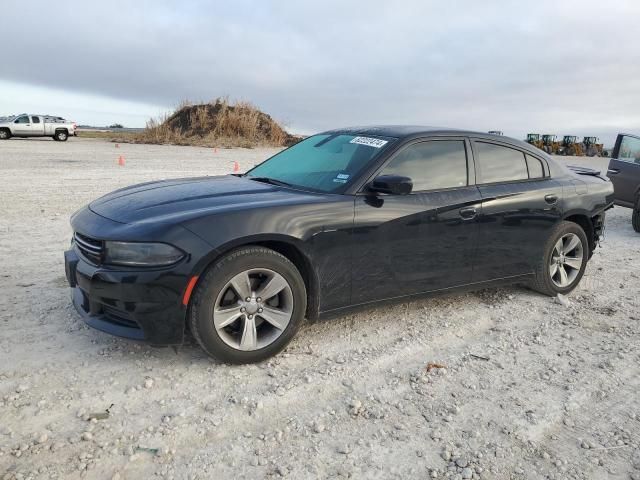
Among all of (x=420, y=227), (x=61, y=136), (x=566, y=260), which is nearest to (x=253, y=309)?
(x=420, y=227)

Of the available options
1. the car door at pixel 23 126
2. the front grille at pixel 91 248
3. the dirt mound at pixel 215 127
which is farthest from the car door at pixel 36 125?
the front grille at pixel 91 248

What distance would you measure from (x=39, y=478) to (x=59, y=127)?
34966 millimetres

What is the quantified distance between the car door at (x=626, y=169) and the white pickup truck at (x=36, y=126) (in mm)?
32062

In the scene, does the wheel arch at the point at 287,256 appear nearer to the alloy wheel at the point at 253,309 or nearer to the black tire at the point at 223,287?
the black tire at the point at 223,287

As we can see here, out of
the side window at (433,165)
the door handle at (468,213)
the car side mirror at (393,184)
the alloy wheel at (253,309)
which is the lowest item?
the alloy wheel at (253,309)

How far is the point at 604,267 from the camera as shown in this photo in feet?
21.0

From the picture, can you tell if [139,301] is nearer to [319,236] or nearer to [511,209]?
[319,236]

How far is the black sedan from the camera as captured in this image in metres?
3.26

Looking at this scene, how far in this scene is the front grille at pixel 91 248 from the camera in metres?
3.33

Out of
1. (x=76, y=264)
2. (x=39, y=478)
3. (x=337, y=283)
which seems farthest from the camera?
(x=337, y=283)

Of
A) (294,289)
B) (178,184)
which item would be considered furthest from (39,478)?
(178,184)

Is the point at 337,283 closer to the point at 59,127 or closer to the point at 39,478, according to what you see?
the point at 39,478

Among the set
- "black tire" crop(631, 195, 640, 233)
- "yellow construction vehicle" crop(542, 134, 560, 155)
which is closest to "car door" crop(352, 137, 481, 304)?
"black tire" crop(631, 195, 640, 233)

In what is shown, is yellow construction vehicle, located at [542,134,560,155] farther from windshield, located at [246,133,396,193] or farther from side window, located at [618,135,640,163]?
windshield, located at [246,133,396,193]
